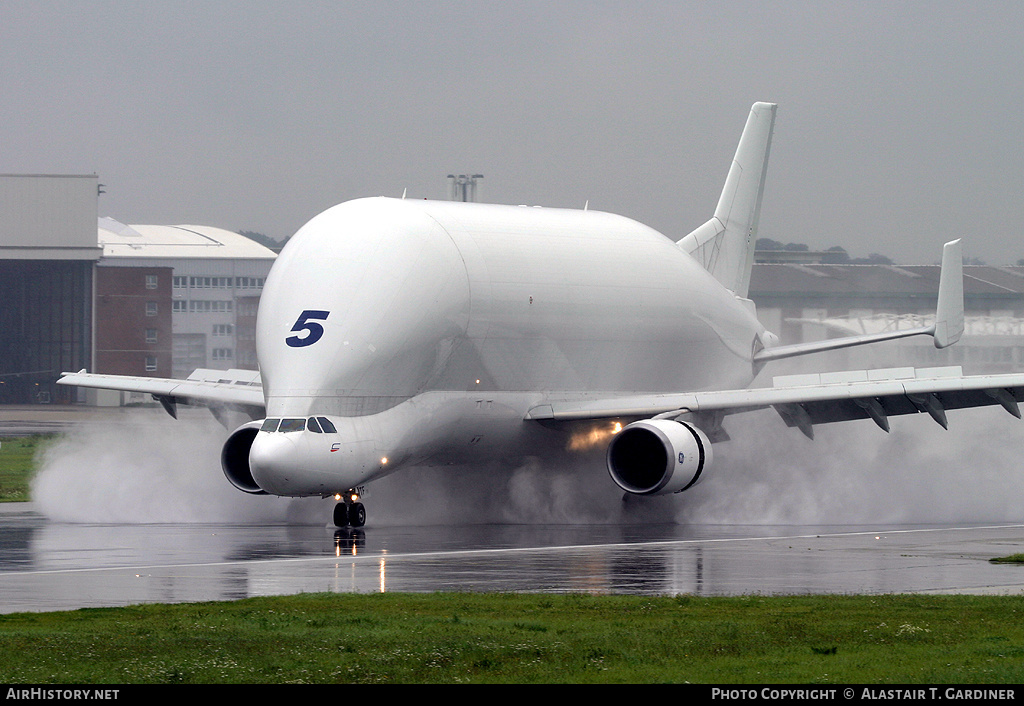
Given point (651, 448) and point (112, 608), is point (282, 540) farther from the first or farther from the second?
point (112, 608)

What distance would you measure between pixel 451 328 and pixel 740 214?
18.3 m

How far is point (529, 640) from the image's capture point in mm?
15766

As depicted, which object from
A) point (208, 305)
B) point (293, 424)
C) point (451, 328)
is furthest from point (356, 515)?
point (208, 305)

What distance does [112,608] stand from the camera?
18531 millimetres

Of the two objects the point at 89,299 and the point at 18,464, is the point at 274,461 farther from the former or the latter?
the point at 89,299

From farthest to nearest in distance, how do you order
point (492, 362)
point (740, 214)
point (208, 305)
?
point (208, 305) < point (740, 214) < point (492, 362)

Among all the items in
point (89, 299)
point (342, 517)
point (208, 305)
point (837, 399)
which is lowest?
point (342, 517)

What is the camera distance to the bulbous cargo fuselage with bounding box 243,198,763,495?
3134cm

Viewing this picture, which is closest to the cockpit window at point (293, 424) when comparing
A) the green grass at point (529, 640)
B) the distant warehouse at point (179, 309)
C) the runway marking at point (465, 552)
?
the runway marking at point (465, 552)

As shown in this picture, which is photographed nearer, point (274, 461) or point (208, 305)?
point (274, 461)

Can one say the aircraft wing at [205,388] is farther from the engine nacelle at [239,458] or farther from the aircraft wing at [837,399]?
the aircraft wing at [837,399]

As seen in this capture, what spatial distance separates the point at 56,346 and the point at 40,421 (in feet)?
82.7

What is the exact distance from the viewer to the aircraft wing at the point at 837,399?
3525 cm
